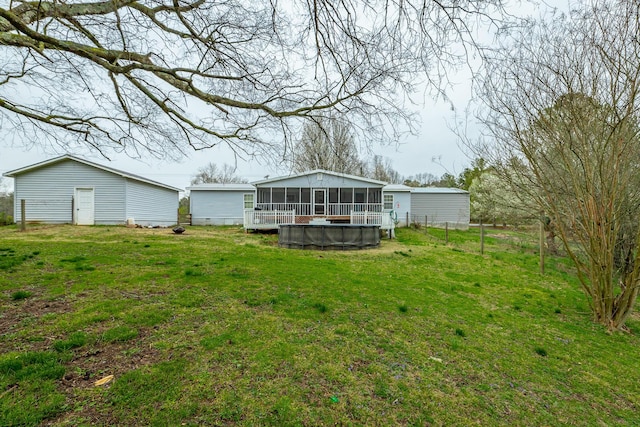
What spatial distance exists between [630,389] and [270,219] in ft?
43.4

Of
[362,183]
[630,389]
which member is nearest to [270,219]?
[362,183]

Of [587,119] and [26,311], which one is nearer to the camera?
[26,311]

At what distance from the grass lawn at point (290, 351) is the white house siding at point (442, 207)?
1616cm

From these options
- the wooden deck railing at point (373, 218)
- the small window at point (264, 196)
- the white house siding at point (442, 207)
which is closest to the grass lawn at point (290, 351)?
the wooden deck railing at point (373, 218)

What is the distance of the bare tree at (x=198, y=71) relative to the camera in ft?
9.57

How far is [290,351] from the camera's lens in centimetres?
311

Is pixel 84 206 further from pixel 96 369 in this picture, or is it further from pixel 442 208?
pixel 442 208

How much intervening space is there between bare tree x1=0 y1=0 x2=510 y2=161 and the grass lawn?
263 centimetres

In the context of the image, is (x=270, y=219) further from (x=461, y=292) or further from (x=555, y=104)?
(x=555, y=104)

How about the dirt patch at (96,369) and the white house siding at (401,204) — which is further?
the white house siding at (401,204)

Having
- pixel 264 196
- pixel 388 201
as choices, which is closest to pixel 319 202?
pixel 264 196

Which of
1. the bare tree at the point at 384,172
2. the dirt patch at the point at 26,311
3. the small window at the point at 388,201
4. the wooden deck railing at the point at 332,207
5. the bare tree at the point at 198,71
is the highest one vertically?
the bare tree at the point at 384,172

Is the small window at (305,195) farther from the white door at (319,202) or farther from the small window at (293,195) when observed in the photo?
the white door at (319,202)

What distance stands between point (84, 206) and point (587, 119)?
65.6 feet
